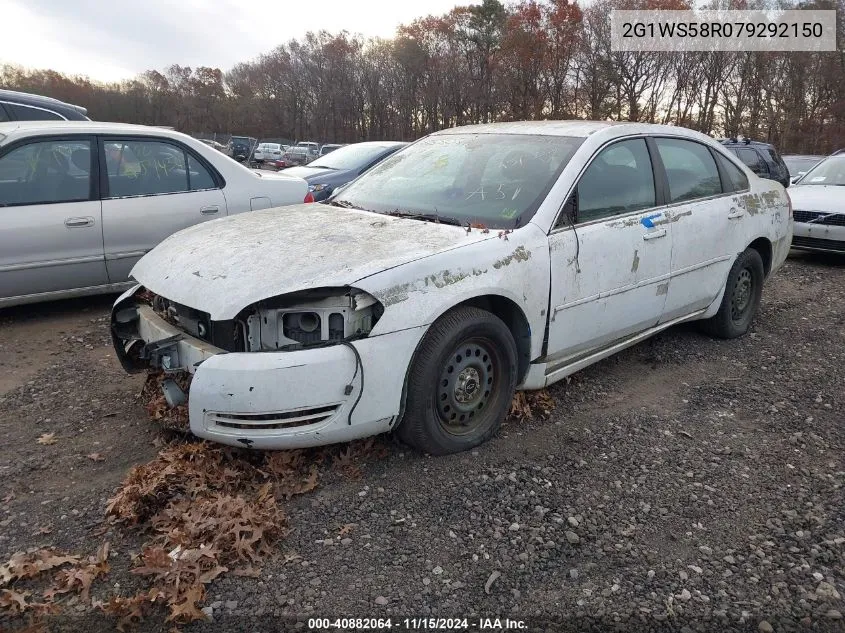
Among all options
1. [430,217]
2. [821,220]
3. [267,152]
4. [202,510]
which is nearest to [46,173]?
[430,217]

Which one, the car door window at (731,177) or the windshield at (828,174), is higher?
the windshield at (828,174)

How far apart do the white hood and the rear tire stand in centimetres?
395

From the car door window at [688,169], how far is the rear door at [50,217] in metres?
4.21

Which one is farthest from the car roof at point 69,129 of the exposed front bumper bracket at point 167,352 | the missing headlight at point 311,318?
the missing headlight at point 311,318

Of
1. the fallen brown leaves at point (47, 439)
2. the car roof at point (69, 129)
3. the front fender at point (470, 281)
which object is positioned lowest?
the fallen brown leaves at point (47, 439)

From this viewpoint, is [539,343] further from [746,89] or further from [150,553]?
[746,89]

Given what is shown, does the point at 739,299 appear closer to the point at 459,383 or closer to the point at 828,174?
the point at 459,383

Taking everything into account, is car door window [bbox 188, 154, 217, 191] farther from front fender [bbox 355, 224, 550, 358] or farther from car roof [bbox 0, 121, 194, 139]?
front fender [bbox 355, 224, 550, 358]

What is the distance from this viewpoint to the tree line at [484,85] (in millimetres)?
31391

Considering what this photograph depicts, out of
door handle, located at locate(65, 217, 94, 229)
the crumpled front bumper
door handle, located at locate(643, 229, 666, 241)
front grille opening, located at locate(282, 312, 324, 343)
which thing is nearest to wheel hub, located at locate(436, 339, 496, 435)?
the crumpled front bumper

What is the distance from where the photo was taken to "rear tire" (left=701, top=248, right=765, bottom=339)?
4.87 m

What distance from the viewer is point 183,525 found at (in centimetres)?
254

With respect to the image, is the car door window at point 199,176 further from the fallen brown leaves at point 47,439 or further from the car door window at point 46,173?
the fallen brown leaves at point 47,439

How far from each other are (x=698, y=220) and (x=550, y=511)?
2.49 m
